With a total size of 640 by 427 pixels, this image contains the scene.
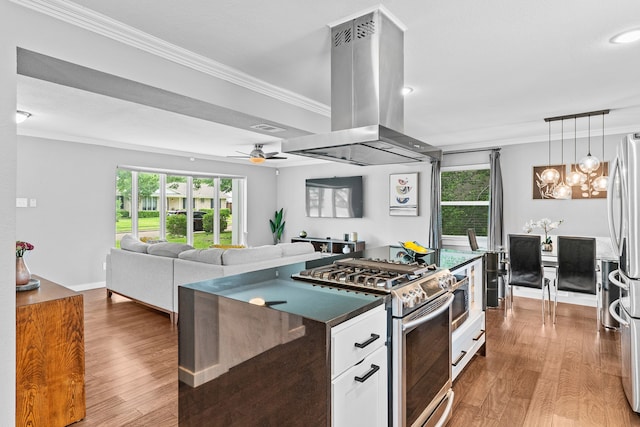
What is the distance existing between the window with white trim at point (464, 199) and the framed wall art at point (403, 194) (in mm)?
480

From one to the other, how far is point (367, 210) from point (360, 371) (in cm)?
579

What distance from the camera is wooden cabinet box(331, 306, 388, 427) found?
1373mm

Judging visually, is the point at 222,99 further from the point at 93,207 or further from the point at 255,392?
the point at 93,207

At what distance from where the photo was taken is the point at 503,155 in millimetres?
5605

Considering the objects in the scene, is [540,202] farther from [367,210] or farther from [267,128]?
[267,128]

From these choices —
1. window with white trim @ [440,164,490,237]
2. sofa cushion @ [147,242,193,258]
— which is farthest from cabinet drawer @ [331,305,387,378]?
window with white trim @ [440,164,490,237]

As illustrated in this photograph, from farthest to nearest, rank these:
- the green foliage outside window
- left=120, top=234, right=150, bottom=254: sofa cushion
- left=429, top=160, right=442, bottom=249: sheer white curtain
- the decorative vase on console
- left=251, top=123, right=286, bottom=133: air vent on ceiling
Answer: the green foliage outside window < left=429, top=160, right=442, bottom=249: sheer white curtain < left=120, top=234, right=150, bottom=254: sofa cushion < left=251, top=123, right=286, bottom=133: air vent on ceiling < the decorative vase on console

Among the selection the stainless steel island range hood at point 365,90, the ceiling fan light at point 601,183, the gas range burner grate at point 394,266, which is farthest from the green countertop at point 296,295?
the ceiling fan light at point 601,183

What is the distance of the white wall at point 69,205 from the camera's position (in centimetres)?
506

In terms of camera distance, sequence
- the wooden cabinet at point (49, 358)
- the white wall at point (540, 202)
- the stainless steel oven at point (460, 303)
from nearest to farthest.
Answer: the wooden cabinet at point (49, 358) → the stainless steel oven at point (460, 303) → the white wall at point (540, 202)

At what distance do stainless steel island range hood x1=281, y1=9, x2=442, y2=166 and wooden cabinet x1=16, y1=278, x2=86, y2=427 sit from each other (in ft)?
5.51

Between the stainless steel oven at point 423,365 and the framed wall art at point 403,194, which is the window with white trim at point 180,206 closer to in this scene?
the framed wall art at point 403,194

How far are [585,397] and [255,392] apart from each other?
2376 mm

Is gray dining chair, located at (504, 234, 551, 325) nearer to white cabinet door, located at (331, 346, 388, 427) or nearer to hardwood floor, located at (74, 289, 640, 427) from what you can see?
hardwood floor, located at (74, 289, 640, 427)
